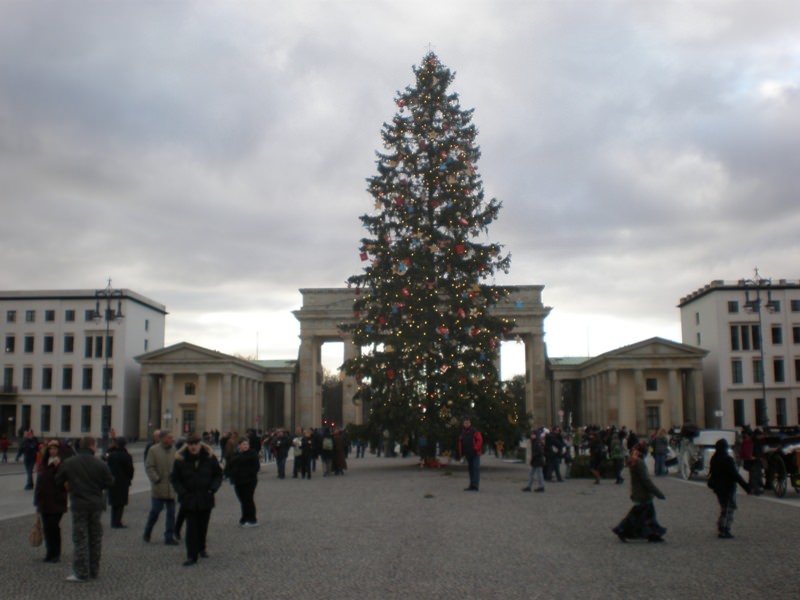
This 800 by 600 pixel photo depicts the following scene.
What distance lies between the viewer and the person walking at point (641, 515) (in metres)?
14.2

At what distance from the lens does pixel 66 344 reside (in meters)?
91.5

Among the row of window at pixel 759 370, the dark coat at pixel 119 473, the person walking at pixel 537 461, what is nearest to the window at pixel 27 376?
the row of window at pixel 759 370

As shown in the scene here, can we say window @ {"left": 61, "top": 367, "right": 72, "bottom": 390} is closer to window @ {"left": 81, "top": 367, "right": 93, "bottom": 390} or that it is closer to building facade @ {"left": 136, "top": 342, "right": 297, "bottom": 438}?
window @ {"left": 81, "top": 367, "right": 93, "bottom": 390}

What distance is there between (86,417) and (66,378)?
181 inches

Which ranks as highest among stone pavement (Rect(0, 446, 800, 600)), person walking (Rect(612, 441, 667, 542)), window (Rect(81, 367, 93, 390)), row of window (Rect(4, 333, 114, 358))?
row of window (Rect(4, 333, 114, 358))

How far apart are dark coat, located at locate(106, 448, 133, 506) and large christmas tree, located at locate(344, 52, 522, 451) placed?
18.1 metres

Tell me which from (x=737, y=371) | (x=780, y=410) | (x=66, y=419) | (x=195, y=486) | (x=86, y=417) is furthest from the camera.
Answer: (x=66, y=419)

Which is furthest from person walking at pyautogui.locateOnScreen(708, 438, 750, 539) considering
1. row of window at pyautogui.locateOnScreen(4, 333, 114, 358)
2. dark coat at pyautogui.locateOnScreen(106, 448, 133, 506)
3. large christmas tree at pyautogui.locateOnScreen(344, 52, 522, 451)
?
row of window at pyautogui.locateOnScreen(4, 333, 114, 358)

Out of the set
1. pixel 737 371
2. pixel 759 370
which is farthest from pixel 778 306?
pixel 737 371

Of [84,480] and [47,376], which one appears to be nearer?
[84,480]

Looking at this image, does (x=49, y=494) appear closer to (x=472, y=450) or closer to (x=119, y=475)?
(x=119, y=475)

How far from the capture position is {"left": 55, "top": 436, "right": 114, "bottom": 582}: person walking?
436 inches

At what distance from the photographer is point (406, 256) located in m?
35.7

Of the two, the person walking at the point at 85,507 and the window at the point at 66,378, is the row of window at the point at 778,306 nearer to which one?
the window at the point at 66,378
